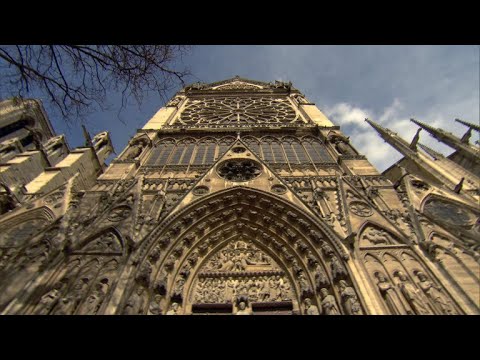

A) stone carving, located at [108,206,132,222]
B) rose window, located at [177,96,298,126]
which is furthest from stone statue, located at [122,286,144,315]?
rose window, located at [177,96,298,126]

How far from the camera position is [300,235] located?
25.8 ft

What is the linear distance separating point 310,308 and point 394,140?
1293 centimetres

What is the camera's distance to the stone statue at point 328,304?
225 inches

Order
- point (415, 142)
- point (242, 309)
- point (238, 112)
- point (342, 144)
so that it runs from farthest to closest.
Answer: point (238, 112) < point (415, 142) < point (342, 144) < point (242, 309)

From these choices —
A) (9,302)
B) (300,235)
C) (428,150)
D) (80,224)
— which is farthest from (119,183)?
(428,150)

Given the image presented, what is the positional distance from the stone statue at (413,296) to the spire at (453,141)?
10277 millimetres

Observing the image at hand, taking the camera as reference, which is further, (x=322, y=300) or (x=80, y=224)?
(x=80, y=224)

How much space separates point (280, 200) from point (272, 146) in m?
5.59

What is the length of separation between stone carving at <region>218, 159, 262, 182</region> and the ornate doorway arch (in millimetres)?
1062

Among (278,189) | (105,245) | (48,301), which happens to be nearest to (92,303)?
(48,301)

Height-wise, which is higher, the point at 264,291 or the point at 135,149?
the point at 135,149

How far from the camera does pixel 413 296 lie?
5566 millimetres

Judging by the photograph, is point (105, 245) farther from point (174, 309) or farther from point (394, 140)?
point (394, 140)
